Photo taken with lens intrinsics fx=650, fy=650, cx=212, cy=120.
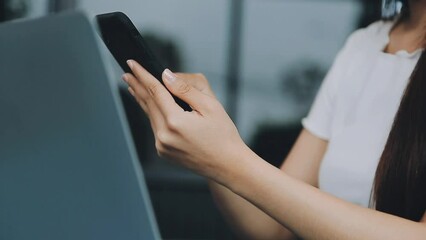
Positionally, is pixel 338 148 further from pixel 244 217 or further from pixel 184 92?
pixel 184 92

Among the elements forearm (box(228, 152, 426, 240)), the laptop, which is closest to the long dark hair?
forearm (box(228, 152, 426, 240))

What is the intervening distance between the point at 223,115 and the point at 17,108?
0.87 feet

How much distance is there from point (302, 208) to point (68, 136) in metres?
0.32

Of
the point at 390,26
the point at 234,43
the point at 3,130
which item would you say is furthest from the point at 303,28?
the point at 3,130

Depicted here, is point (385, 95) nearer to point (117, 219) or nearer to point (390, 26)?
point (390, 26)

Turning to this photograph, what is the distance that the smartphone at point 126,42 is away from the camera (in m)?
0.59

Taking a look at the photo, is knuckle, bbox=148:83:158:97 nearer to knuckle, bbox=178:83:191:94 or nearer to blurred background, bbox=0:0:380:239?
knuckle, bbox=178:83:191:94

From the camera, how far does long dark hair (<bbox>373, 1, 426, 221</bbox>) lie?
786 millimetres

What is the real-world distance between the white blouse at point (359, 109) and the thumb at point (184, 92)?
0.37 m

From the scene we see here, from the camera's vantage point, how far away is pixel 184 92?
24.6 inches

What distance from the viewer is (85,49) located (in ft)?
1.19

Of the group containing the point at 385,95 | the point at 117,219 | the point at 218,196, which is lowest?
the point at 218,196

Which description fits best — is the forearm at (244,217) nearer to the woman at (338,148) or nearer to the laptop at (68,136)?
the woman at (338,148)

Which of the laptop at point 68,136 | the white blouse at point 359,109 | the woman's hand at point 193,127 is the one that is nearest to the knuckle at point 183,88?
the woman's hand at point 193,127
